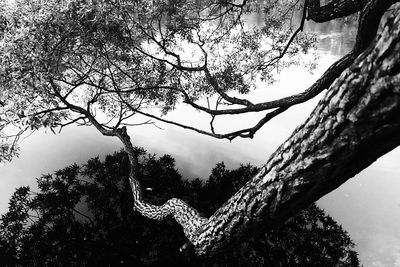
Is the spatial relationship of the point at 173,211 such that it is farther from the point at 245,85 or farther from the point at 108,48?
the point at 108,48

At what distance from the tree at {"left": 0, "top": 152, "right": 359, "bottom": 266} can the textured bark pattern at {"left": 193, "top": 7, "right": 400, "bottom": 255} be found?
449cm

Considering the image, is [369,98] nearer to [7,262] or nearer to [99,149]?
[7,262]

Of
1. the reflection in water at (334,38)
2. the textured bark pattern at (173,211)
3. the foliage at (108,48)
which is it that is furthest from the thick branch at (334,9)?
the reflection in water at (334,38)

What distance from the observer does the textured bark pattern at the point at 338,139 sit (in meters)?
1.08

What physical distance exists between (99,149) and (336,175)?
1322 centimetres

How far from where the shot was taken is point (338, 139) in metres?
1.38

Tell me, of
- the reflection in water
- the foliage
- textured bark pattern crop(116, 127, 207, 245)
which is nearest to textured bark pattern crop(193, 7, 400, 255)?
textured bark pattern crop(116, 127, 207, 245)

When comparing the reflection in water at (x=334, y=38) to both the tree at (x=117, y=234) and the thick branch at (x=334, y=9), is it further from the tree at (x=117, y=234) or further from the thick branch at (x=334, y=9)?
the thick branch at (x=334, y=9)

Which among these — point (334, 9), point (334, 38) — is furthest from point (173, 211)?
point (334, 38)

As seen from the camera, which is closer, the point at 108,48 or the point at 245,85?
the point at 108,48

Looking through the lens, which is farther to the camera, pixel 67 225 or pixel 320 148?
pixel 67 225

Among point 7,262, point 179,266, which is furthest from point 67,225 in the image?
point 179,266

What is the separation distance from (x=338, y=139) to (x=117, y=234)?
7908 mm

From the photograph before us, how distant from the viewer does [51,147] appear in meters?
13.4
